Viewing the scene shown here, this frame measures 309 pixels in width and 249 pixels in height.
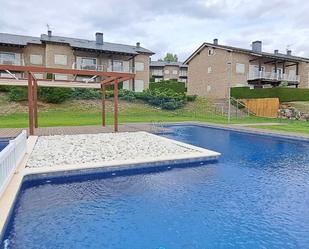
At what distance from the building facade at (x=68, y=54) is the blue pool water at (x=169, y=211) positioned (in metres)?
26.0

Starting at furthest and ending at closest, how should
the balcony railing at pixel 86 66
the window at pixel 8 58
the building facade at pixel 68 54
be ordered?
1. the balcony railing at pixel 86 66
2. the building facade at pixel 68 54
3. the window at pixel 8 58

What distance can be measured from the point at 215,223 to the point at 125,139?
780 centimetres

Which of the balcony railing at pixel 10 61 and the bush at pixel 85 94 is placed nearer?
the bush at pixel 85 94

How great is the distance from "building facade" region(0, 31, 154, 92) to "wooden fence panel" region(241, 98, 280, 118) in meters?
15.4

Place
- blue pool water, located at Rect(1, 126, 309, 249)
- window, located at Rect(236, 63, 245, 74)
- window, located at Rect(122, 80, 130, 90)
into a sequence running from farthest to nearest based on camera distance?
window, located at Rect(122, 80, 130, 90) → window, located at Rect(236, 63, 245, 74) → blue pool water, located at Rect(1, 126, 309, 249)

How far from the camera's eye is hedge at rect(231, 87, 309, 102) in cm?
2862

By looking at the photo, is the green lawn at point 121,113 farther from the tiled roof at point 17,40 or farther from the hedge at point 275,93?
the tiled roof at point 17,40

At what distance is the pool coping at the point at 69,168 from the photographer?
5.11 meters

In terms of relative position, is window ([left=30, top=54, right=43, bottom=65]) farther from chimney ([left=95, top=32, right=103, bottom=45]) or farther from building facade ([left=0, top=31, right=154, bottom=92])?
chimney ([left=95, top=32, right=103, bottom=45])

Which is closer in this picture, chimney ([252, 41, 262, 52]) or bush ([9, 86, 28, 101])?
bush ([9, 86, 28, 101])

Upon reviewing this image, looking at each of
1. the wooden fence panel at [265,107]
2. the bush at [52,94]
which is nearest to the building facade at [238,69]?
the wooden fence panel at [265,107]

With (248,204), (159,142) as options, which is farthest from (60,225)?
(159,142)

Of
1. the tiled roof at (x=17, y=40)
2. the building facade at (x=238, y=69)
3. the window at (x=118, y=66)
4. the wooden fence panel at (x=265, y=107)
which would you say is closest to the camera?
the wooden fence panel at (x=265, y=107)

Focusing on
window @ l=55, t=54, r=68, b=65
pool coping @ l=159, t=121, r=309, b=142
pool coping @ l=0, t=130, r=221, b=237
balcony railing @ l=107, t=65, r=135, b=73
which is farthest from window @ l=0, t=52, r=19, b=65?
pool coping @ l=0, t=130, r=221, b=237
